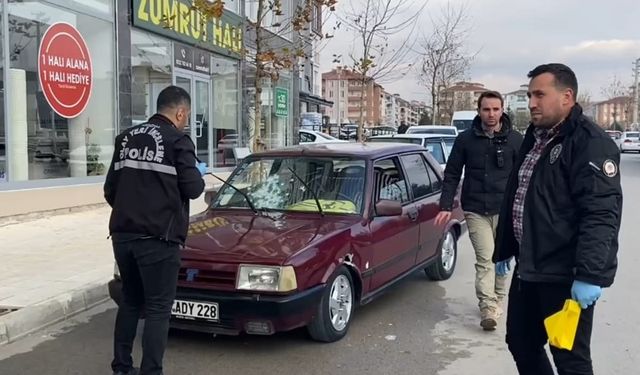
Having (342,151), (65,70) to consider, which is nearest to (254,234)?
(342,151)

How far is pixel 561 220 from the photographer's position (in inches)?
114

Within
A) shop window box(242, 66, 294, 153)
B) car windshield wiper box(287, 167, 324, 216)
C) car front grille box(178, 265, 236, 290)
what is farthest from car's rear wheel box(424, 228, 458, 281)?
shop window box(242, 66, 294, 153)

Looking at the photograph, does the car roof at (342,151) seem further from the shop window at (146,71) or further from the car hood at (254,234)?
the shop window at (146,71)

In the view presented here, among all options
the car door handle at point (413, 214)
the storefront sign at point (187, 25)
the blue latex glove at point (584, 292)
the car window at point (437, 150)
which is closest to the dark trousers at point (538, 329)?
the blue latex glove at point (584, 292)

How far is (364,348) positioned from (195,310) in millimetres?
1275

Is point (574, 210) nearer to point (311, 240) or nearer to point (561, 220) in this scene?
point (561, 220)

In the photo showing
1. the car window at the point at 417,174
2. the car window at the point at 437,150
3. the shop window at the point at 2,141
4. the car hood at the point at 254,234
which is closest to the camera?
the car hood at the point at 254,234

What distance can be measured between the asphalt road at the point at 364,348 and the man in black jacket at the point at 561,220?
132 centimetres

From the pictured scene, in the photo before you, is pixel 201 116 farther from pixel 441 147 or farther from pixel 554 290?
pixel 554 290

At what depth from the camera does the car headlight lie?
170 inches

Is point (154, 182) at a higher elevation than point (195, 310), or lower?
higher

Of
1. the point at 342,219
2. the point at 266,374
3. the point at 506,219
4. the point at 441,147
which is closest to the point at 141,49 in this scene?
the point at 441,147

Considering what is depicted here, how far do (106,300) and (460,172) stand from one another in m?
3.57

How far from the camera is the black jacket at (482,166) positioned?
5.23 m
